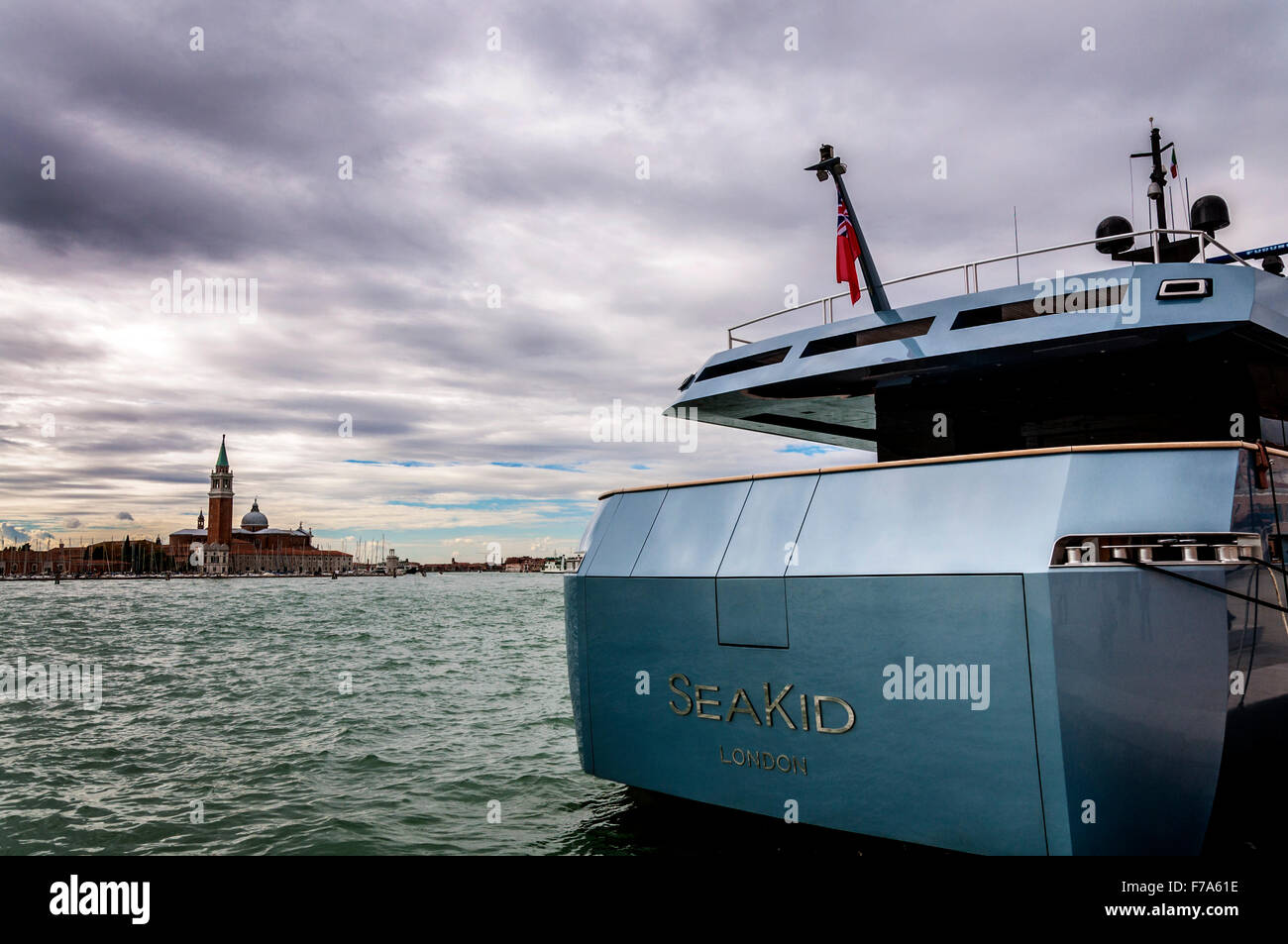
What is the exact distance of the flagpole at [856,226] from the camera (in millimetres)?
7227

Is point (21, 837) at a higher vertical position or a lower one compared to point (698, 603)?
lower

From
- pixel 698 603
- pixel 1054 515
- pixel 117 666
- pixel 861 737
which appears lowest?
pixel 117 666

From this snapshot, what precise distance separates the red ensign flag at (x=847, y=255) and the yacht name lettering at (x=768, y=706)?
394 centimetres

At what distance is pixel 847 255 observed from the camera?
7.33 metres

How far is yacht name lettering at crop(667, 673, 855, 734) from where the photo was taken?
4.77m

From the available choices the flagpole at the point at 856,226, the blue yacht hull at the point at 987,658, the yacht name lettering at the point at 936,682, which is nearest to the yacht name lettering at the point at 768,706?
the blue yacht hull at the point at 987,658

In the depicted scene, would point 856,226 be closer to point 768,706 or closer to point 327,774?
point 768,706

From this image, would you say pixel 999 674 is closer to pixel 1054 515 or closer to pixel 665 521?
pixel 1054 515

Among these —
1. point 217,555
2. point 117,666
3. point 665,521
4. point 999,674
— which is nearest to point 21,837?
point 665,521

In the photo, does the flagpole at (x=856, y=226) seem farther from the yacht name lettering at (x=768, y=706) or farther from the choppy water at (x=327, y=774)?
the choppy water at (x=327, y=774)

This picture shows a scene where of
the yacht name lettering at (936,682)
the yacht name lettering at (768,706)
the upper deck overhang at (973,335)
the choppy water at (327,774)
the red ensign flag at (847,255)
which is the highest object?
the red ensign flag at (847,255)

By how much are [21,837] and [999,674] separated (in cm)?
871

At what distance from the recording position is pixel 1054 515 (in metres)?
4.24
